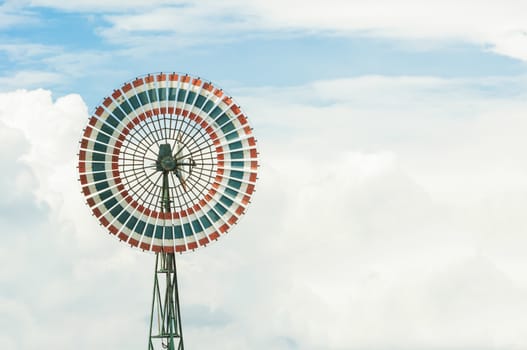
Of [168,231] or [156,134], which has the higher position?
[156,134]

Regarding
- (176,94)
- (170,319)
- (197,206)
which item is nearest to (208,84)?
(176,94)

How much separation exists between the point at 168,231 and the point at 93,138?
8.46 m

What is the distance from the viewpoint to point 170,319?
329 feet

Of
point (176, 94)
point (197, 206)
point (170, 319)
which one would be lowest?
point (170, 319)

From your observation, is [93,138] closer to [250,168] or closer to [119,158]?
[119,158]

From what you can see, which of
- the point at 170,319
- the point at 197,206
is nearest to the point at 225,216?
the point at 197,206

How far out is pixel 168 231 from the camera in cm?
9919

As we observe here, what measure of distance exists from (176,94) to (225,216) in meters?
9.14

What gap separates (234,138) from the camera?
101125mm

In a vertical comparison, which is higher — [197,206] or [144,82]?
[144,82]

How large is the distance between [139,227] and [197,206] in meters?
4.36

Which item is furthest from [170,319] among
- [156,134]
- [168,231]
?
[156,134]

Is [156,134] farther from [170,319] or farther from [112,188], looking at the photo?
[170,319]

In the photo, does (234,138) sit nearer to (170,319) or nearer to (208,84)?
(208,84)
